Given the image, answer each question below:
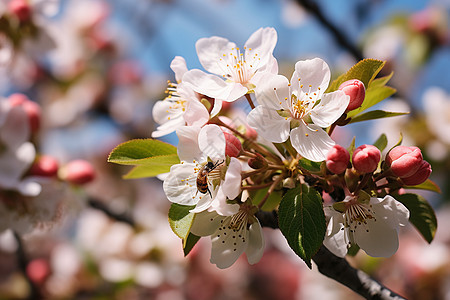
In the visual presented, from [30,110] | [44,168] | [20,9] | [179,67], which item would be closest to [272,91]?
[179,67]

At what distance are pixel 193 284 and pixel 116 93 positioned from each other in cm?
230

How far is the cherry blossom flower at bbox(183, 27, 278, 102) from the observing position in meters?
1.04

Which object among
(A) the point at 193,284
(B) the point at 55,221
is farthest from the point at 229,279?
(B) the point at 55,221

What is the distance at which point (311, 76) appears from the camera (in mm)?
1050

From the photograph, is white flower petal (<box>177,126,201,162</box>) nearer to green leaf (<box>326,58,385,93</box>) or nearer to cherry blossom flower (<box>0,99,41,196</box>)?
green leaf (<box>326,58,385,93</box>)

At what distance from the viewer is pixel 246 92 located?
102cm

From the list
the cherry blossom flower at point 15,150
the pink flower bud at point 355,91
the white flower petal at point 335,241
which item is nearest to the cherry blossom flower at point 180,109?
the pink flower bud at point 355,91

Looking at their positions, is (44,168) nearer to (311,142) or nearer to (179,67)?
(179,67)

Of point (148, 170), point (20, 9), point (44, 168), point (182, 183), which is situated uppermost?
point (182, 183)

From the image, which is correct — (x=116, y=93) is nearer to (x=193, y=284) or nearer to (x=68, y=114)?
(x=68, y=114)

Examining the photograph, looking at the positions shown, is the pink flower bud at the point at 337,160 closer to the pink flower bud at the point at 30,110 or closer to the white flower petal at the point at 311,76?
the white flower petal at the point at 311,76

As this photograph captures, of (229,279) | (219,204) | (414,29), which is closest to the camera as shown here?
(219,204)

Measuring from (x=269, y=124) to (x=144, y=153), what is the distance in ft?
1.13

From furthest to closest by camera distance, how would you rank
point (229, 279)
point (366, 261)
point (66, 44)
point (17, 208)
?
point (66, 44), point (229, 279), point (366, 261), point (17, 208)
